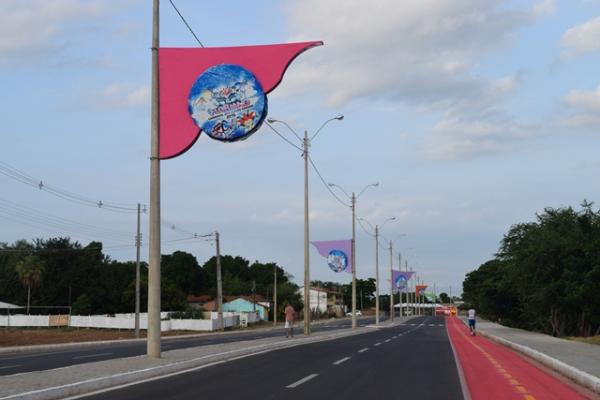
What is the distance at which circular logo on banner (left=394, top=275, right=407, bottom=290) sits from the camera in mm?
81750

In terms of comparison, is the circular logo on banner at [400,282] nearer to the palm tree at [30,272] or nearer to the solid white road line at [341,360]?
the palm tree at [30,272]

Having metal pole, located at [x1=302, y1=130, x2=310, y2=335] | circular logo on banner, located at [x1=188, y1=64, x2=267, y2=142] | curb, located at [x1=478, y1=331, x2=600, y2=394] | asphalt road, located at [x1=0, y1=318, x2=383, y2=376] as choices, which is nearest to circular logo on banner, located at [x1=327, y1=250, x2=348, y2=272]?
metal pole, located at [x1=302, y1=130, x2=310, y2=335]

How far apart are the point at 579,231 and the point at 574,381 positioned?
3143cm

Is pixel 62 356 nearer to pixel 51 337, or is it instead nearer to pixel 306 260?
pixel 306 260

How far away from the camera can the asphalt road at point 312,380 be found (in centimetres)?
1262

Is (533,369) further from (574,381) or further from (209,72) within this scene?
(209,72)

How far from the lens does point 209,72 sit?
65.4 ft

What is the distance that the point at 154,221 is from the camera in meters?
19.8

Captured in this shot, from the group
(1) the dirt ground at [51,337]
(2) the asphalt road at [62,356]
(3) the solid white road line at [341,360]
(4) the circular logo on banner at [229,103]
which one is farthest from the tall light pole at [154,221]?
(1) the dirt ground at [51,337]

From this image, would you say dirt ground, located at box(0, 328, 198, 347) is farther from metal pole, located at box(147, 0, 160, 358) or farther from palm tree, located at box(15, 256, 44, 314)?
palm tree, located at box(15, 256, 44, 314)

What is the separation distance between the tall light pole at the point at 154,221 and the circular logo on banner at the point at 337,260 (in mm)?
30176

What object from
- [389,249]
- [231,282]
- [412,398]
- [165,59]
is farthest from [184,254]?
[412,398]

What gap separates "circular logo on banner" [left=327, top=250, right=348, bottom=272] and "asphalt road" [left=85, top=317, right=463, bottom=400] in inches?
1045

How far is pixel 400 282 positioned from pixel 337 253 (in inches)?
1358
